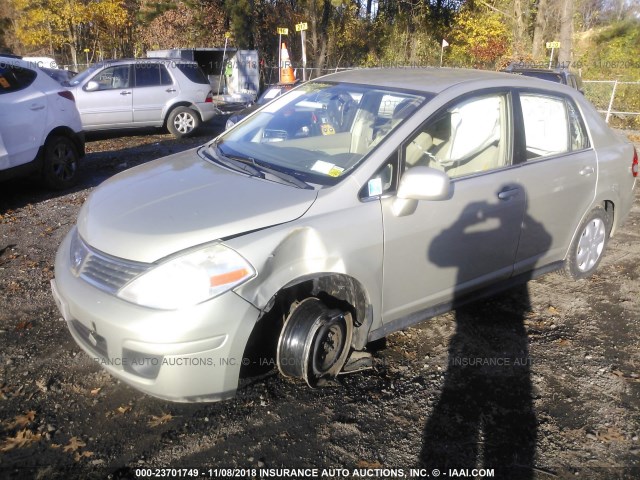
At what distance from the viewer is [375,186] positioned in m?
3.15

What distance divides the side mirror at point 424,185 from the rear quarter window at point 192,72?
10.8 m

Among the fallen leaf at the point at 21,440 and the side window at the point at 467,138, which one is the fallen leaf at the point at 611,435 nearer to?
the side window at the point at 467,138

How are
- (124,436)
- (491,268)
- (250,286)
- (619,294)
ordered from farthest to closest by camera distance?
(619,294) → (491,268) → (124,436) → (250,286)

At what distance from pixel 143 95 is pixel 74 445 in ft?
34.8

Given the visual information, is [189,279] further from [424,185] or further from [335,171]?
[424,185]

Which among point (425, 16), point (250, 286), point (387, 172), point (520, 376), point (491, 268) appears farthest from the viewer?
point (425, 16)

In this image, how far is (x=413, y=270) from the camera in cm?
334

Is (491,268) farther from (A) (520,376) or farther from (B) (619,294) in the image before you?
(B) (619,294)

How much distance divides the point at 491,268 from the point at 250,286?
198cm

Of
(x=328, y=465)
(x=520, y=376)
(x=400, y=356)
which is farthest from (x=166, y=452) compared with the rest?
(x=520, y=376)

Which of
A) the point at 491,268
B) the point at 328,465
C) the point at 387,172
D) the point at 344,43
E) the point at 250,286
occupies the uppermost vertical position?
the point at 344,43

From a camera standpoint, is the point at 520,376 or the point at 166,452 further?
the point at 520,376

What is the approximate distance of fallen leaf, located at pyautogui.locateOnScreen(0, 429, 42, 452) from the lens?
8.91 ft

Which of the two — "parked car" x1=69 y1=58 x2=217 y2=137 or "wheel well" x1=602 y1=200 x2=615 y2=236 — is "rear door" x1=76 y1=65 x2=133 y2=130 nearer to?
"parked car" x1=69 y1=58 x2=217 y2=137
